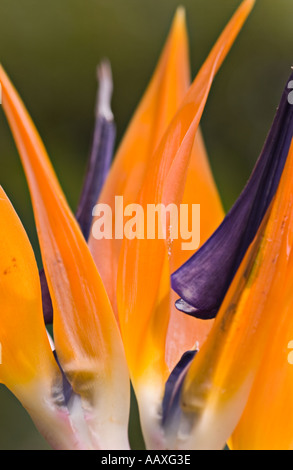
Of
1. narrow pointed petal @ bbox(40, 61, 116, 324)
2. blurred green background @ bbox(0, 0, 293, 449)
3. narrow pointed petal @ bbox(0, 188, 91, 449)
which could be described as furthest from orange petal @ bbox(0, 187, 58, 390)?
blurred green background @ bbox(0, 0, 293, 449)

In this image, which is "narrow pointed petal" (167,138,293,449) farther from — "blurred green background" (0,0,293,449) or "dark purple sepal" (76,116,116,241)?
"blurred green background" (0,0,293,449)

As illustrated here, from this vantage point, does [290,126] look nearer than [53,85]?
Yes

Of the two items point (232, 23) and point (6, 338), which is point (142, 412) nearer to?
point (6, 338)

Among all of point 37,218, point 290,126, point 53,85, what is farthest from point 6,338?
point 53,85

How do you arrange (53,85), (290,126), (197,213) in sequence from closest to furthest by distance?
(290,126), (197,213), (53,85)

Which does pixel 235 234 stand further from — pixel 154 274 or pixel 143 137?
pixel 143 137

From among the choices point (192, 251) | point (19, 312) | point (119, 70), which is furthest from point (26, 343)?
point (119, 70)
